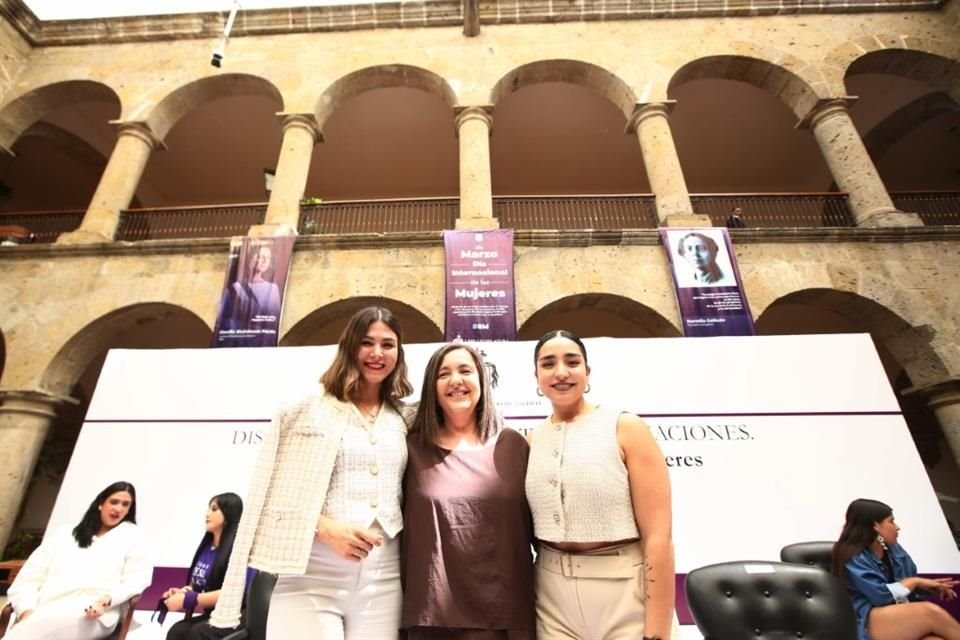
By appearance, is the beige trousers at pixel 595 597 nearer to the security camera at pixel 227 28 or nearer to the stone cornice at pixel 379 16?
the security camera at pixel 227 28

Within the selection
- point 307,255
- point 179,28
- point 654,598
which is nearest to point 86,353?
point 307,255

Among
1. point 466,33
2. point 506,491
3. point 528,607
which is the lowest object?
point 528,607

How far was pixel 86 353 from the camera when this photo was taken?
6461 millimetres

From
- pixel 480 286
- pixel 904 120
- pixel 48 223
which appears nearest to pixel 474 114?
pixel 480 286

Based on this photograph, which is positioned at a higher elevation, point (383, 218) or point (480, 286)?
point (383, 218)

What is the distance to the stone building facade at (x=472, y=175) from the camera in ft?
19.8

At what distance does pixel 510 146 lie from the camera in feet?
35.4

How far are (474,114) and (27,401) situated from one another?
7429mm

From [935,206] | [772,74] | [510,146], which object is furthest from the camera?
[510,146]

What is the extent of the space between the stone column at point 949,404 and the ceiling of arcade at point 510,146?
6333 mm

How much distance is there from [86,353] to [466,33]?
7926 millimetres

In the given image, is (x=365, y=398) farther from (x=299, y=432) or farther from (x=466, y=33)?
(x=466, y=33)

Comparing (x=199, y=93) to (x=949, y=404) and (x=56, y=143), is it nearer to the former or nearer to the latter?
(x=56, y=143)

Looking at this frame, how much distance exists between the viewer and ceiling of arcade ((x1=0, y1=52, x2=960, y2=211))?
A: 9.55 m
